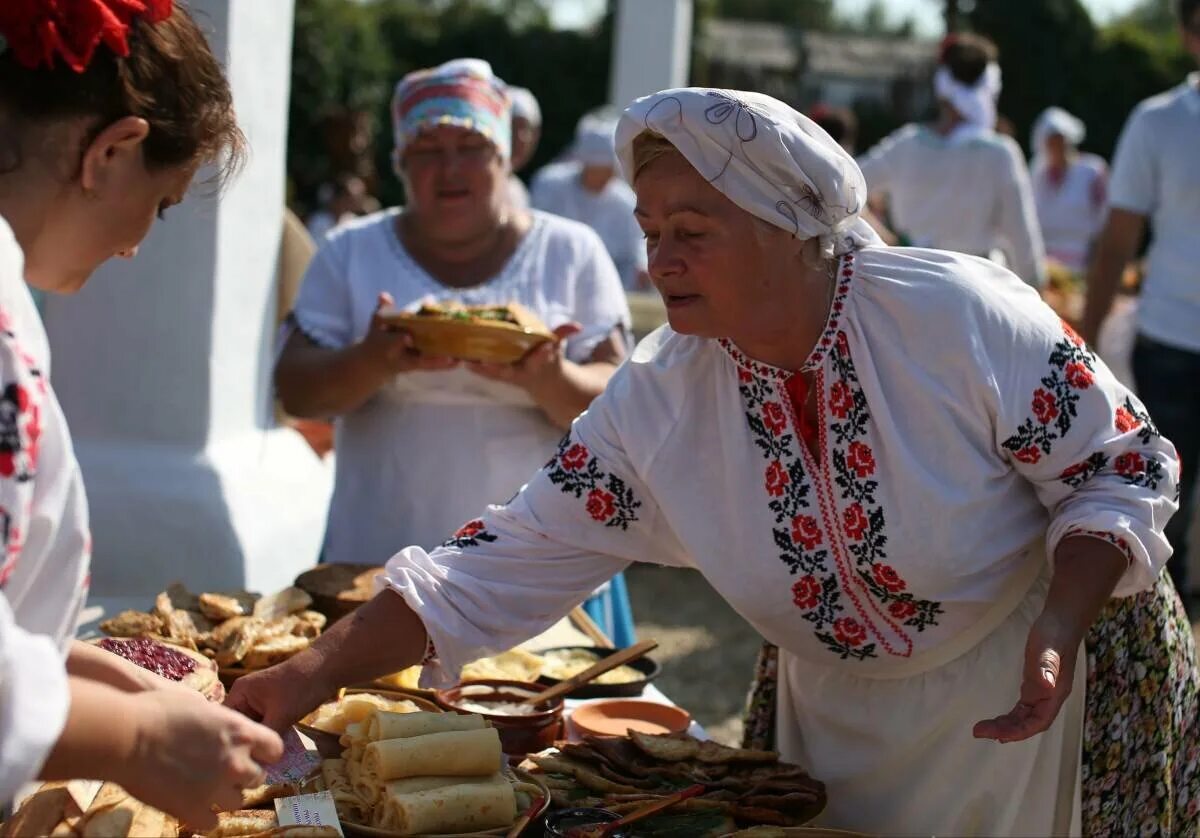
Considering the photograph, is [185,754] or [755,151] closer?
[185,754]

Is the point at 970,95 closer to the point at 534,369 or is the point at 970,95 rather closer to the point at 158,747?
the point at 534,369

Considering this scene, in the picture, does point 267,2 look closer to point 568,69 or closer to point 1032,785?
point 1032,785

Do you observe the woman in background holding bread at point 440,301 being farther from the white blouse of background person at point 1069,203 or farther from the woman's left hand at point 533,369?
the white blouse of background person at point 1069,203

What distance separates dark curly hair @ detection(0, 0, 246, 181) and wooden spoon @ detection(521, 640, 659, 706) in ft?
3.87

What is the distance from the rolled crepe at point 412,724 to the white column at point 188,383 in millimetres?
1798

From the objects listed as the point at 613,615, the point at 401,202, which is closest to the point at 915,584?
the point at 613,615

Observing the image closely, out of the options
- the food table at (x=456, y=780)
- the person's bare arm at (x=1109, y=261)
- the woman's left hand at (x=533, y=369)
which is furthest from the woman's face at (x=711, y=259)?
the person's bare arm at (x=1109, y=261)

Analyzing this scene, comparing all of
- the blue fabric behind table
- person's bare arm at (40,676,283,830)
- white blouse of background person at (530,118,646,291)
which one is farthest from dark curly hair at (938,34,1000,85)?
person's bare arm at (40,676,283,830)

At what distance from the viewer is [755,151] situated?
199 cm

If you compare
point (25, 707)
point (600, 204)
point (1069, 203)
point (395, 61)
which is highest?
point (395, 61)

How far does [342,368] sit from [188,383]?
28.2 inches

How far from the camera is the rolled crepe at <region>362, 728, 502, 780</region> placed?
1.89 m

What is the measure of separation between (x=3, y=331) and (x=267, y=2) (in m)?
2.79

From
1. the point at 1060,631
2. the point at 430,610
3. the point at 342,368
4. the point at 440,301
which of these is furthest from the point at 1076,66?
the point at 430,610
